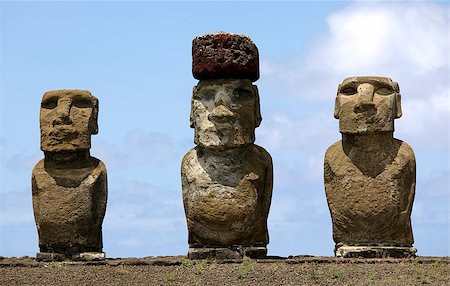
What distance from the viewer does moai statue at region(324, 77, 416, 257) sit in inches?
792

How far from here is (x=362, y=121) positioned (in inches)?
792

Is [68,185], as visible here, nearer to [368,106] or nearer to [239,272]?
[239,272]

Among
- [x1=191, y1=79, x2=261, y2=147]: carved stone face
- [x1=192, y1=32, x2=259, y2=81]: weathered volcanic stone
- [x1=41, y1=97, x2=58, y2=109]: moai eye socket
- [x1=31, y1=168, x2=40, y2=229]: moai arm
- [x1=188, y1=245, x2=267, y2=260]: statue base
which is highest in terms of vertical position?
[x1=192, y1=32, x2=259, y2=81]: weathered volcanic stone

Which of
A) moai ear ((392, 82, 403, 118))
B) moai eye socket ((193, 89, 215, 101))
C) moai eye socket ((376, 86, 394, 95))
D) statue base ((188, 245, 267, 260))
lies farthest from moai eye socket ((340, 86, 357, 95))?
statue base ((188, 245, 267, 260))

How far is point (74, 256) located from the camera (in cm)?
2078

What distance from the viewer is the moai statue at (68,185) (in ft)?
68.0

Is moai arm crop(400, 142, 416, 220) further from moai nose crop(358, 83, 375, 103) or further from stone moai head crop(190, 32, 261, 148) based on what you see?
stone moai head crop(190, 32, 261, 148)

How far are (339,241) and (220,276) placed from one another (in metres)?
2.83

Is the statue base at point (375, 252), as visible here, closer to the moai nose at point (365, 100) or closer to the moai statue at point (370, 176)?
the moai statue at point (370, 176)

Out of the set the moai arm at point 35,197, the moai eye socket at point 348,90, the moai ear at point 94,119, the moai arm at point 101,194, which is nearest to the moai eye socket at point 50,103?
the moai ear at point 94,119

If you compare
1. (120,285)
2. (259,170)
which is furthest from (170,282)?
(259,170)

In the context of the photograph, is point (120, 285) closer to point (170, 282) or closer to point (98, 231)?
point (170, 282)

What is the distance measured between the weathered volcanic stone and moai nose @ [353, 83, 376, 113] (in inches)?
67.9

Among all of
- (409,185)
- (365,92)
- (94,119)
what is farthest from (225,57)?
(409,185)
